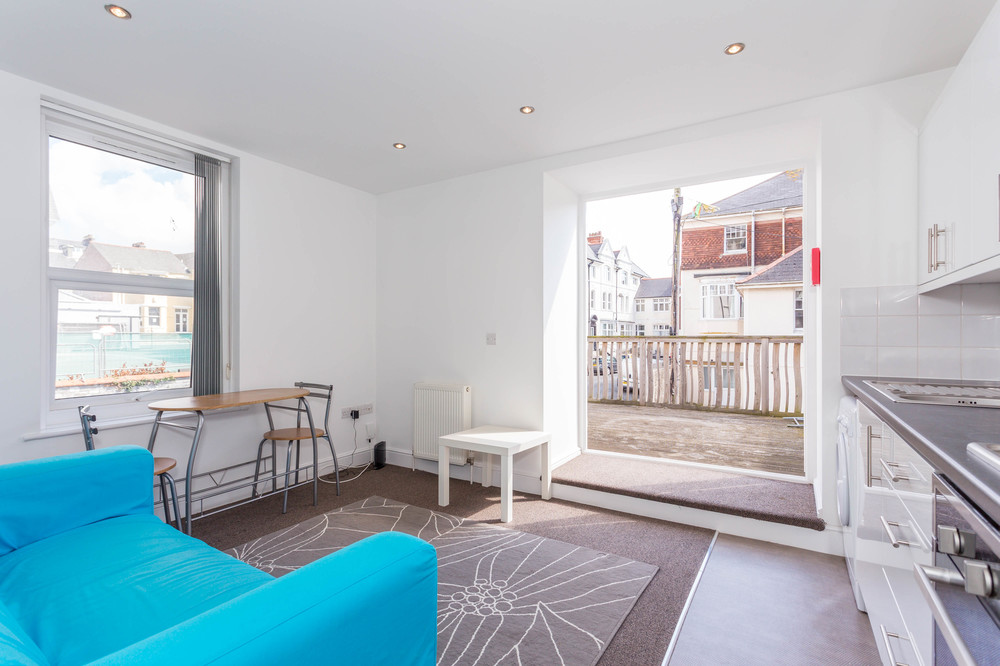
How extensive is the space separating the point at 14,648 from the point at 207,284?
306cm

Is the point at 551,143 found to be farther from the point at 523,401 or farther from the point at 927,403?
the point at 927,403

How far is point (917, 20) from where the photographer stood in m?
2.00

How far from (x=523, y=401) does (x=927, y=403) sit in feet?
7.93

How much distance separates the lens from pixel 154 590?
134cm

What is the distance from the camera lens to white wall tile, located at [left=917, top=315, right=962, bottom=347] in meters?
2.32

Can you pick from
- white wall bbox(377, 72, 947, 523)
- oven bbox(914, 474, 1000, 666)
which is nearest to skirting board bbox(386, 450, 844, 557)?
white wall bbox(377, 72, 947, 523)

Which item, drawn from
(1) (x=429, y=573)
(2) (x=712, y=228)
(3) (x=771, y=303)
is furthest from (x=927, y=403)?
(2) (x=712, y=228)

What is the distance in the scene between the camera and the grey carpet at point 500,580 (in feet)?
5.99

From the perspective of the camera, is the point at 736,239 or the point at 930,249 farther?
the point at 736,239

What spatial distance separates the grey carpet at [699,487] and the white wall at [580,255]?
0.66 feet

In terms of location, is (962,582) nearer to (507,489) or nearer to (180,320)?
(507,489)

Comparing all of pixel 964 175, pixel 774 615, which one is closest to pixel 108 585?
pixel 774 615

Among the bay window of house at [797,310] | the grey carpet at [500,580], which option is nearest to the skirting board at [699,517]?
the grey carpet at [500,580]

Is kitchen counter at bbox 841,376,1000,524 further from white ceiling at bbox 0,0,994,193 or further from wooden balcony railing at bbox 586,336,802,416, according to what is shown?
wooden balcony railing at bbox 586,336,802,416
